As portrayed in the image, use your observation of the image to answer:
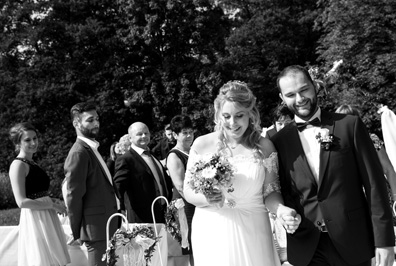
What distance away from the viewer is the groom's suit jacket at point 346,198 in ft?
11.1

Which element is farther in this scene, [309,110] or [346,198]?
[309,110]

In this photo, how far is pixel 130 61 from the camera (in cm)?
3062

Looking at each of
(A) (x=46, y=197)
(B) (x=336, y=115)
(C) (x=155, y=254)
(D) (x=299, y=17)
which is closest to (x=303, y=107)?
(B) (x=336, y=115)

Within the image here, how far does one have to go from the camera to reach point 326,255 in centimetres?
350

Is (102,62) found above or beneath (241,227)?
above

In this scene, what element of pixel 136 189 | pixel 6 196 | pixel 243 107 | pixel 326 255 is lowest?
pixel 326 255

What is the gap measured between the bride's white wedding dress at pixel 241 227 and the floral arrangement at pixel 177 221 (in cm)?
206

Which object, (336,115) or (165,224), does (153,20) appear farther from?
(336,115)

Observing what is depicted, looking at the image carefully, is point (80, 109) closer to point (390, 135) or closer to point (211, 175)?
point (211, 175)

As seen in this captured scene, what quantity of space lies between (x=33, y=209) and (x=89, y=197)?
0.93 m

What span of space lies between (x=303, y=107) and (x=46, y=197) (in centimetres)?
375

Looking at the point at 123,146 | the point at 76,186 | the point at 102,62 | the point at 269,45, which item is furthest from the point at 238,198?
the point at 102,62

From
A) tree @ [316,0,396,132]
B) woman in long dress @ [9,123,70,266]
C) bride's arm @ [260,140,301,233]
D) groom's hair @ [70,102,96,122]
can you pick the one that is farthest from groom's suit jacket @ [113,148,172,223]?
tree @ [316,0,396,132]

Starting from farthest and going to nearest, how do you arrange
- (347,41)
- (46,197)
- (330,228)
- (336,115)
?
(347,41) → (46,197) → (336,115) → (330,228)
